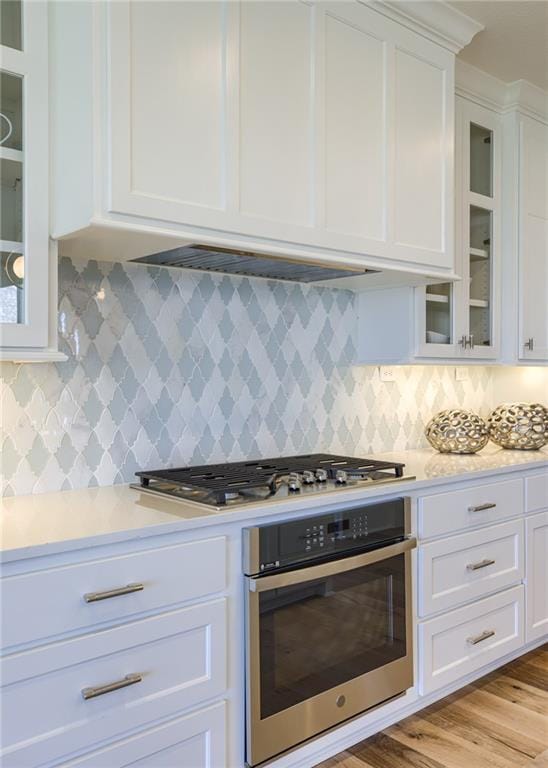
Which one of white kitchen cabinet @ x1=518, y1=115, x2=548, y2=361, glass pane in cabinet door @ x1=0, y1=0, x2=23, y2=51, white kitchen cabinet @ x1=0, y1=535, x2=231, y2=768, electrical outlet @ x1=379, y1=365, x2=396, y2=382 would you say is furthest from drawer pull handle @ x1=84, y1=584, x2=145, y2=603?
white kitchen cabinet @ x1=518, y1=115, x2=548, y2=361

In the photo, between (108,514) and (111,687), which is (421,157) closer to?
(108,514)

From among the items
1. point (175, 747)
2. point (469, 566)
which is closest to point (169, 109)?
point (175, 747)

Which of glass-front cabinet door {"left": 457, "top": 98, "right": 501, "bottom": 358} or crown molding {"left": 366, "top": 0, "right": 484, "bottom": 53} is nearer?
crown molding {"left": 366, "top": 0, "right": 484, "bottom": 53}

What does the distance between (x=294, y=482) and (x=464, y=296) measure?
1387 mm

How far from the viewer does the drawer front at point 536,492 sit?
2721 millimetres

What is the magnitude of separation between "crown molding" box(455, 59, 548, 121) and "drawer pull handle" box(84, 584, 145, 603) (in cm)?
245

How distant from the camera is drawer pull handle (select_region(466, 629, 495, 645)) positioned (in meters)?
2.44

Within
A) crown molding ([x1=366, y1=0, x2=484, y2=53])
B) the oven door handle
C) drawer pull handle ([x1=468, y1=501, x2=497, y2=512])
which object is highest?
crown molding ([x1=366, y1=0, x2=484, y2=53])

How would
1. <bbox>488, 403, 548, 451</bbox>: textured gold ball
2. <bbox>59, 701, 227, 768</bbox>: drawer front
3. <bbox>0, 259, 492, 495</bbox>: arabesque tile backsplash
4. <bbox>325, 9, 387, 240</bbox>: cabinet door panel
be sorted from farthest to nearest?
<bbox>488, 403, 548, 451</bbox>: textured gold ball
<bbox>325, 9, 387, 240</bbox>: cabinet door panel
<bbox>0, 259, 492, 495</bbox>: arabesque tile backsplash
<bbox>59, 701, 227, 768</bbox>: drawer front

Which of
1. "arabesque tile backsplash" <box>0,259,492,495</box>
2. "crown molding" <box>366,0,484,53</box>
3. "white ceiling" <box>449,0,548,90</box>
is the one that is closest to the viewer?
"arabesque tile backsplash" <box>0,259,492,495</box>

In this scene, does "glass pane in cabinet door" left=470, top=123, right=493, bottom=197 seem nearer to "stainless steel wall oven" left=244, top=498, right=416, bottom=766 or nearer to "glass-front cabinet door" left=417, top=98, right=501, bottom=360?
"glass-front cabinet door" left=417, top=98, right=501, bottom=360

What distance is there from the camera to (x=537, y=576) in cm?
278

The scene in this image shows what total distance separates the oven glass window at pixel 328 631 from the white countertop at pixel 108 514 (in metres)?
0.23

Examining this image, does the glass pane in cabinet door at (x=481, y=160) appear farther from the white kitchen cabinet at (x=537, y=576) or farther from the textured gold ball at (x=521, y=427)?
the white kitchen cabinet at (x=537, y=576)
